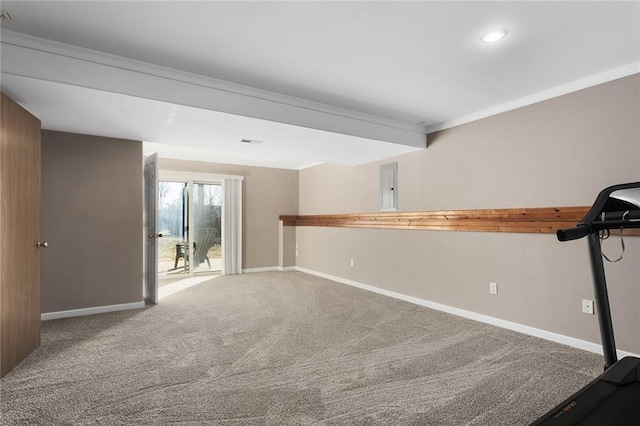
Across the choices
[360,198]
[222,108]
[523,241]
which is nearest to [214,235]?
[360,198]

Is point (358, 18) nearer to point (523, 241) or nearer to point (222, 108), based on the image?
point (222, 108)

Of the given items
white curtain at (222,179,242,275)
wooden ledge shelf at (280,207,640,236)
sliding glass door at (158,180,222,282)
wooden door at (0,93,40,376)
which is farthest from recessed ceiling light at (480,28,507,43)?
sliding glass door at (158,180,222,282)

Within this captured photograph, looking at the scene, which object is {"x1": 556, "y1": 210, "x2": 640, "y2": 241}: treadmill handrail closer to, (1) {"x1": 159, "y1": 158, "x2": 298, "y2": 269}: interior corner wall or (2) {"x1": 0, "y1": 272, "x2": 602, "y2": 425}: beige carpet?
(2) {"x1": 0, "y1": 272, "x2": 602, "y2": 425}: beige carpet

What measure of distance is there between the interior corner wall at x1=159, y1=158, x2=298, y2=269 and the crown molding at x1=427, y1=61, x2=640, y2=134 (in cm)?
396

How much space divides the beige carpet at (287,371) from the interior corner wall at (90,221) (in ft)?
1.32

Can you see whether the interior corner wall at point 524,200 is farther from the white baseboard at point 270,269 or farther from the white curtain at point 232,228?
the white curtain at point 232,228

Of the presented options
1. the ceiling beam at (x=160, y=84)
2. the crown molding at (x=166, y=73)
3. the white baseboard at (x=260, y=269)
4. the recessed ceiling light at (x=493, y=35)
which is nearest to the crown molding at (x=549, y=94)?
the crown molding at (x=166, y=73)

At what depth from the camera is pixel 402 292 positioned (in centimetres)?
488

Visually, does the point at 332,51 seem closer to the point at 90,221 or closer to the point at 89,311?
the point at 90,221

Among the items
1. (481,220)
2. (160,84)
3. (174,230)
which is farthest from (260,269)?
(160,84)

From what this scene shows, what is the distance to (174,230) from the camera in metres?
6.62

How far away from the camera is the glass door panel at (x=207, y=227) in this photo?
6816 mm

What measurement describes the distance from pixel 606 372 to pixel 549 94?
2.57 metres

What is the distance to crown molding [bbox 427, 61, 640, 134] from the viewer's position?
282 centimetres
